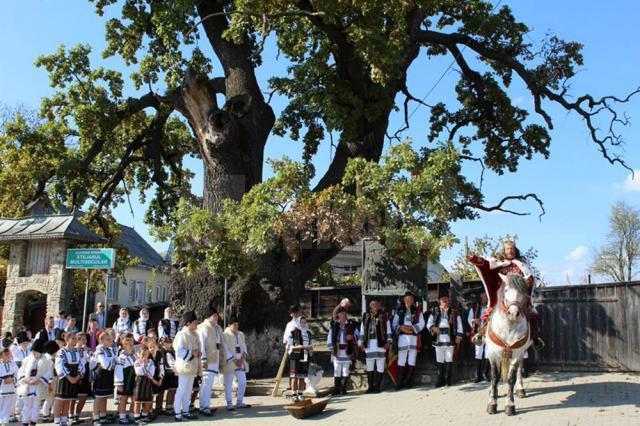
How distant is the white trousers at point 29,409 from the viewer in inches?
420

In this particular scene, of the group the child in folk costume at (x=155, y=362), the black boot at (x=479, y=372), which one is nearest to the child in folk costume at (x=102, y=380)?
the child in folk costume at (x=155, y=362)

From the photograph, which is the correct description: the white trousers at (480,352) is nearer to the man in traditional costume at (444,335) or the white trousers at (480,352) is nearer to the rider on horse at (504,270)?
the man in traditional costume at (444,335)

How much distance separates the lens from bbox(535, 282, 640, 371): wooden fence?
13109 millimetres

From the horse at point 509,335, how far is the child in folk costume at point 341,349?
3888mm

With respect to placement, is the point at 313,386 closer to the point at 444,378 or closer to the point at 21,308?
the point at 444,378

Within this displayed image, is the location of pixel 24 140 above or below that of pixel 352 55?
below

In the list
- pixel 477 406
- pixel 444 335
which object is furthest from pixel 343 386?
pixel 477 406

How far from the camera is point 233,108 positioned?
57.5 ft

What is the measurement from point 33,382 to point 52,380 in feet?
1.70

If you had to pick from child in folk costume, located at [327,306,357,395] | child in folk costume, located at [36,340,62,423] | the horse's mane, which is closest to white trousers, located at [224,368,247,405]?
child in folk costume, located at [327,306,357,395]

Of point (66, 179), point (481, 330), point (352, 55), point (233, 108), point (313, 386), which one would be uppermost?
point (352, 55)

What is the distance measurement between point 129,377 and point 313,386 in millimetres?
4051

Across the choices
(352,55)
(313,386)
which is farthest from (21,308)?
(352,55)

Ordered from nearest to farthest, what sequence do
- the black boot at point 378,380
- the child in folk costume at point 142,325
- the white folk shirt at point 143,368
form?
1. the white folk shirt at point 143,368
2. the black boot at point 378,380
3. the child in folk costume at point 142,325
